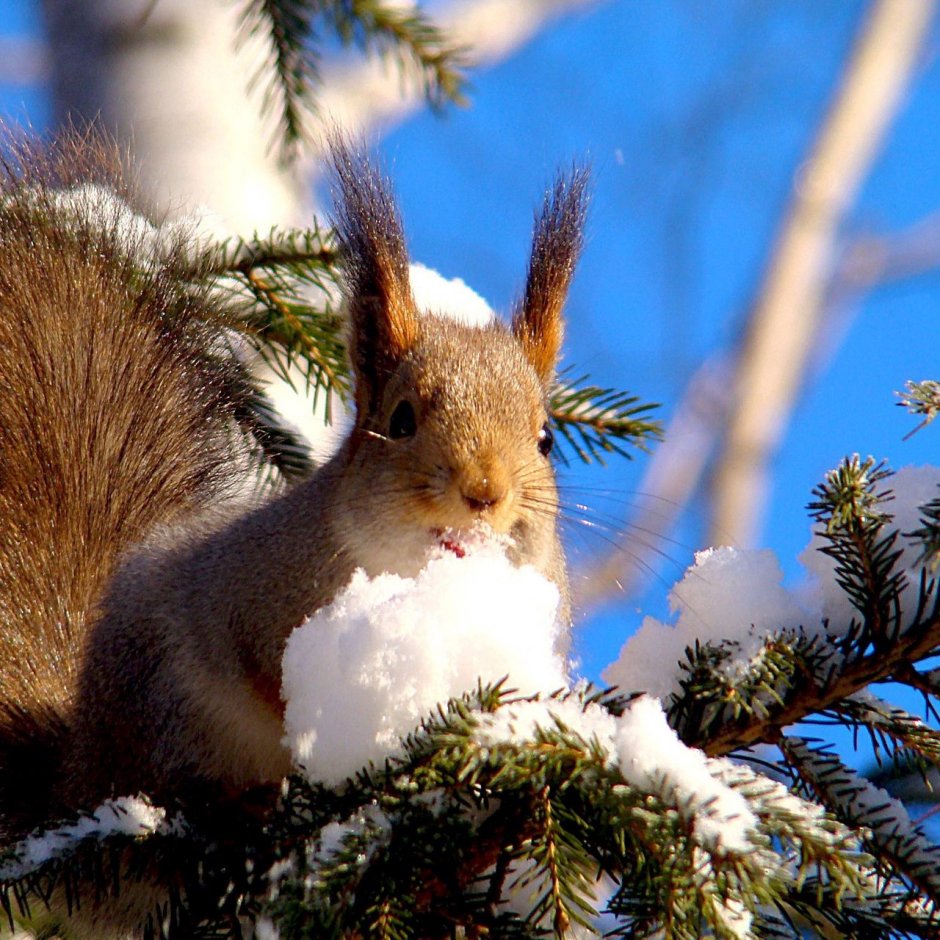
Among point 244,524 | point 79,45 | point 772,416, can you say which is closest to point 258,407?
point 244,524

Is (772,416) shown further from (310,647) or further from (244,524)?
(310,647)

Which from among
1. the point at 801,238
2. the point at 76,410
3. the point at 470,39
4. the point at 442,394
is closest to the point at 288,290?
the point at 76,410

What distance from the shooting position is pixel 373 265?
1248 mm

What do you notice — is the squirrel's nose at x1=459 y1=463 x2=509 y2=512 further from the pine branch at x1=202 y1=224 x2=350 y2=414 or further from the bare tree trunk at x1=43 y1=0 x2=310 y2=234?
the bare tree trunk at x1=43 y1=0 x2=310 y2=234

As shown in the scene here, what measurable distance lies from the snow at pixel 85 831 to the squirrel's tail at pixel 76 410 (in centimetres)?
47

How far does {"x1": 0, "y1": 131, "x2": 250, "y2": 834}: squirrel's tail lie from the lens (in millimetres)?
1262

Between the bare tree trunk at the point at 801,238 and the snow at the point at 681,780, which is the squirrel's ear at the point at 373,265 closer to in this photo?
the snow at the point at 681,780

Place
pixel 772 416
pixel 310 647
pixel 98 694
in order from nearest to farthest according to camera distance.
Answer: pixel 310 647
pixel 98 694
pixel 772 416

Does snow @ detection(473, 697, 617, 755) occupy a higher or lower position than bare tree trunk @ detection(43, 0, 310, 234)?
lower

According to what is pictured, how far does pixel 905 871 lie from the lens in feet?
2.31

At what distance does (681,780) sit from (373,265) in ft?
2.56

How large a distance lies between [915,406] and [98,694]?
859mm

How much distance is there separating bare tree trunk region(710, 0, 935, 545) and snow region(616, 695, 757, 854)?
3285mm

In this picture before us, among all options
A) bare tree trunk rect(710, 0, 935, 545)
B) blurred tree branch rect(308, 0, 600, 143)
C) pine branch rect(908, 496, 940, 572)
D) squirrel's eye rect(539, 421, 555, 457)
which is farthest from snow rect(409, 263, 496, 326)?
bare tree trunk rect(710, 0, 935, 545)
